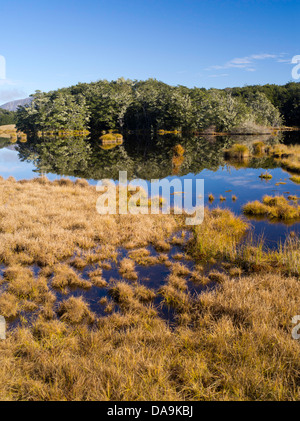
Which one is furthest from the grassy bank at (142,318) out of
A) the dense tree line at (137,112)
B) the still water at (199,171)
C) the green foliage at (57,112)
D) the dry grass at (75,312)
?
the dense tree line at (137,112)

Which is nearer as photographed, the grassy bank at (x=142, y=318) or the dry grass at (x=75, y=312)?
the grassy bank at (x=142, y=318)

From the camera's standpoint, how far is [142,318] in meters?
6.46

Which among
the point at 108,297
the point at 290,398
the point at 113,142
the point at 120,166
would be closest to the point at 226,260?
the point at 108,297

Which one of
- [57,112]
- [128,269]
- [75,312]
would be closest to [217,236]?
[128,269]

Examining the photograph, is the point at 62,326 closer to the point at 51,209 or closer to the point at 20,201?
the point at 51,209

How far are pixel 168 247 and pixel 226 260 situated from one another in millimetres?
2130

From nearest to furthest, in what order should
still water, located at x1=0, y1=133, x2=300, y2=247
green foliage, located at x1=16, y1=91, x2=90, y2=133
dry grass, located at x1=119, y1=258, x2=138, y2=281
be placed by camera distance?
1. dry grass, located at x1=119, y1=258, x2=138, y2=281
2. still water, located at x1=0, y1=133, x2=300, y2=247
3. green foliage, located at x1=16, y1=91, x2=90, y2=133

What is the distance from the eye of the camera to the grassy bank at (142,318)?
4.38 meters

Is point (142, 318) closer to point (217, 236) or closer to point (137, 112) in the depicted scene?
point (217, 236)

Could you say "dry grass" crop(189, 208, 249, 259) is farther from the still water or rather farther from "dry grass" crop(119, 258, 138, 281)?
"dry grass" crop(119, 258, 138, 281)

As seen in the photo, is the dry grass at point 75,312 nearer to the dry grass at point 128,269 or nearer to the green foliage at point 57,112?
the dry grass at point 128,269

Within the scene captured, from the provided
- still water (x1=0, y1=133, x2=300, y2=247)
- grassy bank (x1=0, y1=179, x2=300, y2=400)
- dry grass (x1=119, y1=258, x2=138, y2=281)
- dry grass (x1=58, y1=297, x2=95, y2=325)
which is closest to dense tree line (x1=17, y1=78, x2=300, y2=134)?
still water (x1=0, y1=133, x2=300, y2=247)

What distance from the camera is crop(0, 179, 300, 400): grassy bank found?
4383 millimetres

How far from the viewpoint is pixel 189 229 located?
12.6 metres
